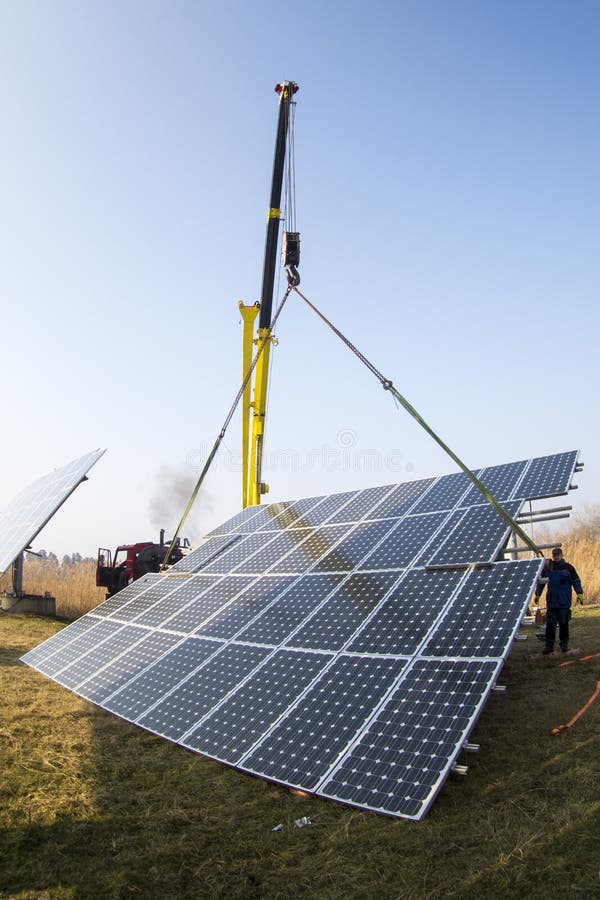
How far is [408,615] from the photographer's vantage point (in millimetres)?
8125

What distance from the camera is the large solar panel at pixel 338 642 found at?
6.33 m

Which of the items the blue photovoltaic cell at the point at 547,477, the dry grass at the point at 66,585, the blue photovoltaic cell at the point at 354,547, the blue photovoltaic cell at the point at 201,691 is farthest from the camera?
the dry grass at the point at 66,585

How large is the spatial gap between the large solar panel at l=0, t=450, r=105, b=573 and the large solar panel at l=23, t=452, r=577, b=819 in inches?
103

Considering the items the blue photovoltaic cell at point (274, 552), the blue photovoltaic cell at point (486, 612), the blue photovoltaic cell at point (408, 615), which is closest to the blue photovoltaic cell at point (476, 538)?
the blue photovoltaic cell at point (408, 615)

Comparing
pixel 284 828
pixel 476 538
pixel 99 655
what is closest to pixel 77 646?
pixel 99 655

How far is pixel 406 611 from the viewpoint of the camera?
8234mm

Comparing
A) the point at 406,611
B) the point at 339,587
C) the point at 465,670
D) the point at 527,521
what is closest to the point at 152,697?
the point at 339,587

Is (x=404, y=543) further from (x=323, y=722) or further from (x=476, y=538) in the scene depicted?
(x=323, y=722)

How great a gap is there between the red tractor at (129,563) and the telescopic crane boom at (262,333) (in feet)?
16.4

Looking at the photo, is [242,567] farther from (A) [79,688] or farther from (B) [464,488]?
(B) [464,488]

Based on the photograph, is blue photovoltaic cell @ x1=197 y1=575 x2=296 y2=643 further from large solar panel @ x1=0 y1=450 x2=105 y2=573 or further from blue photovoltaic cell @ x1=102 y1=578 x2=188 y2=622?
large solar panel @ x1=0 y1=450 x2=105 y2=573

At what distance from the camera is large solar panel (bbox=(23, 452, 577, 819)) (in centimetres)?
633

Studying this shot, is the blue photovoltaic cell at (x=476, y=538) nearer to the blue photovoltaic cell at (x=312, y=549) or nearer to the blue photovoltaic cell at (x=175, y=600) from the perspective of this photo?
the blue photovoltaic cell at (x=312, y=549)

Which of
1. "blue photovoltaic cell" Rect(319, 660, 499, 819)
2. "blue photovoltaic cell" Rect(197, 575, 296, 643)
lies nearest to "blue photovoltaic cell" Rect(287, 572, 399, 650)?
"blue photovoltaic cell" Rect(197, 575, 296, 643)
